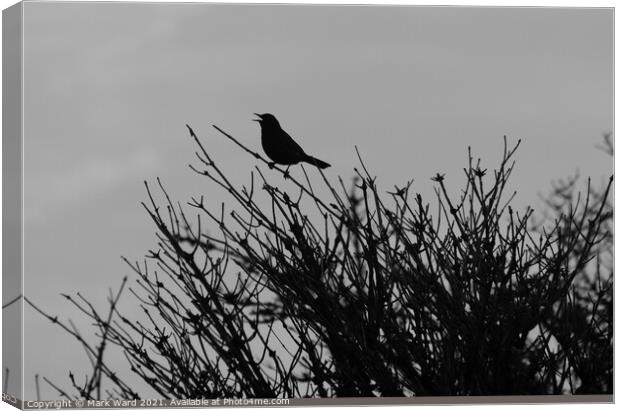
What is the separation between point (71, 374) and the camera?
4.31m

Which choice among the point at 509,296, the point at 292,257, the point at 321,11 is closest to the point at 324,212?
the point at 292,257

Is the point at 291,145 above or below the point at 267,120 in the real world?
below

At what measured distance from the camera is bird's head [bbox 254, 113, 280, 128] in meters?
5.08

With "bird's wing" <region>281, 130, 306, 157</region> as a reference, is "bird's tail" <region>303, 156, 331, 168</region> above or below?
below

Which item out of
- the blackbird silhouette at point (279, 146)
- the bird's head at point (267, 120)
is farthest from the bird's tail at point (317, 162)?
the bird's head at point (267, 120)

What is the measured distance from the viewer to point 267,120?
507cm

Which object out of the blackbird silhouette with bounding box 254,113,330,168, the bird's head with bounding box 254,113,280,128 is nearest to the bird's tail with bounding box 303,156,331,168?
the blackbird silhouette with bounding box 254,113,330,168

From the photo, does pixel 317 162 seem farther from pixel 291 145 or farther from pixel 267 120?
pixel 267 120

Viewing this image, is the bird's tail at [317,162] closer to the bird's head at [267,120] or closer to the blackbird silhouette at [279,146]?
the blackbird silhouette at [279,146]

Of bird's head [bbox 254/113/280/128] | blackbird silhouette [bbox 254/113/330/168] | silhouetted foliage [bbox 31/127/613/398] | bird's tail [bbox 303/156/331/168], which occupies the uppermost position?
bird's head [bbox 254/113/280/128]

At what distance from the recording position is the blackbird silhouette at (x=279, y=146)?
16.6 ft

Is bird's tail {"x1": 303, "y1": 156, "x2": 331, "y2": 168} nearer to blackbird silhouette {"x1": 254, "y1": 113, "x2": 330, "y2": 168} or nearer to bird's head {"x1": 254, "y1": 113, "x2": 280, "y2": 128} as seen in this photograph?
blackbird silhouette {"x1": 254, "y1": 113, "x2": 330, "y2": 168}

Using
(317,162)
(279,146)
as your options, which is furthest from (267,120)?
(317,162)

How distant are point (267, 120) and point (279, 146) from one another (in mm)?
153
